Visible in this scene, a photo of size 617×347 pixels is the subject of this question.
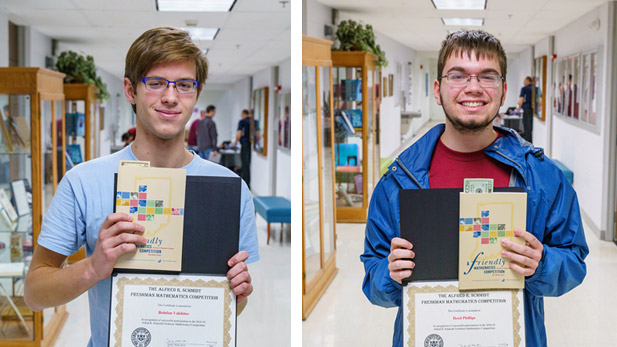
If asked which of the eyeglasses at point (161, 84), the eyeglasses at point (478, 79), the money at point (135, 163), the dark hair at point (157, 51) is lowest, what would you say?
the money at point (135, 163)

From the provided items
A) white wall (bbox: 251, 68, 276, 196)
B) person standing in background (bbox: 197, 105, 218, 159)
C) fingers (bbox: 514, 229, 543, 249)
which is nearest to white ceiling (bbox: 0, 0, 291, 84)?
person standing in background (bbox: 197, 105, 218, 159)

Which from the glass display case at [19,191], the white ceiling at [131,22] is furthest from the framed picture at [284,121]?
the glass display case at [19,191]

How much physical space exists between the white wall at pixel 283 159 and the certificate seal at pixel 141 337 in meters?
12.0

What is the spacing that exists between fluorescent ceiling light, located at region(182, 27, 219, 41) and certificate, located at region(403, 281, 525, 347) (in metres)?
8.82

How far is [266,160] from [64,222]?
47.5ft

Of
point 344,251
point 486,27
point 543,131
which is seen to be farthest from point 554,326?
point 543,131

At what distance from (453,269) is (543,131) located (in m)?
15.0

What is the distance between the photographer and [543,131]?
51.8ft

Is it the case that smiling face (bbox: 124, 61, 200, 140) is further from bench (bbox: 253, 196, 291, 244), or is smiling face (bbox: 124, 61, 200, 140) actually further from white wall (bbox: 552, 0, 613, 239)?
white wall (bbox: 552, 0, 613, 239)

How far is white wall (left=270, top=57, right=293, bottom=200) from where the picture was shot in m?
14.0

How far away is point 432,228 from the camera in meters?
1.75

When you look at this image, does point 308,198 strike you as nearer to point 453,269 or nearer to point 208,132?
point 453,269

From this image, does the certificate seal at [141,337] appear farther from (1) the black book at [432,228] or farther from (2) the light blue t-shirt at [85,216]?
(1) the black book at [432,228]

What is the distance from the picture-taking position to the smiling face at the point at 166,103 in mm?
1827
